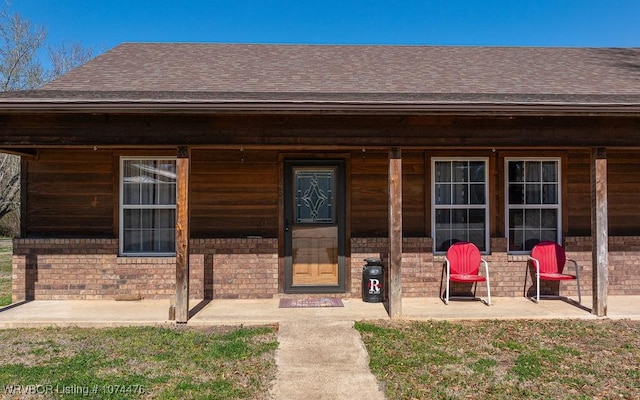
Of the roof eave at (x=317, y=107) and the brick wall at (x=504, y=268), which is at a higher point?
the roof eave at (x=317, y=107)

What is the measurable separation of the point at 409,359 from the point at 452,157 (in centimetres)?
359

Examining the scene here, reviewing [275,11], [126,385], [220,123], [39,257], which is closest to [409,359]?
[126,385]

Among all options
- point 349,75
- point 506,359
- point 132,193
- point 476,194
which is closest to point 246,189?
point 132,193

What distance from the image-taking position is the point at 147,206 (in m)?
6.68

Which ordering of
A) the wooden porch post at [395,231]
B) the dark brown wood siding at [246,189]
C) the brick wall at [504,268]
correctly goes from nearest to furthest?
1. the wooden porch post at [395,231]
2. the dark brown wood siding at [246,189]
3. the brick wall at [504,268]

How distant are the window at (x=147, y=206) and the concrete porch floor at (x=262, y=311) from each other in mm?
875

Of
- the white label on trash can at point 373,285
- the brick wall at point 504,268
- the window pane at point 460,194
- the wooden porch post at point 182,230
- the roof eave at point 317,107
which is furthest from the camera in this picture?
the window pane at point 460,194

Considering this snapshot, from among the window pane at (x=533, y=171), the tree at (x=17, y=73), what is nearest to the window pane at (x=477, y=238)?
the window pane at (x=533, y=171)

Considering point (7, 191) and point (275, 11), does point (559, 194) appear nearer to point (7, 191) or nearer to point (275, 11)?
point (275, 11)

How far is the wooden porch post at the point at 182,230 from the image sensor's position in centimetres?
531

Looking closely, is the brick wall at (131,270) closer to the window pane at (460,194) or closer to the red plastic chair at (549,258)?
the window pane at (460,194)

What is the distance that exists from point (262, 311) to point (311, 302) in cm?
81

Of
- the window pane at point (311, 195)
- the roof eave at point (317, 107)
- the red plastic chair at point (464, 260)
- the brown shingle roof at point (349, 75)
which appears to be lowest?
the red plastic chair at point (464, 260)

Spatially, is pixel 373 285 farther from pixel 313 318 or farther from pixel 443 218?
pixel 443 218
